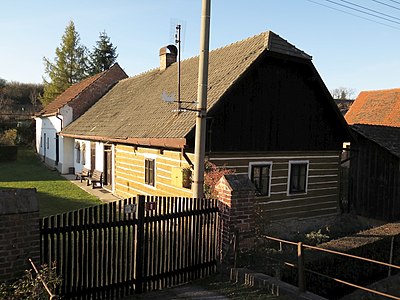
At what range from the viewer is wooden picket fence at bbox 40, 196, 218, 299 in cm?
551

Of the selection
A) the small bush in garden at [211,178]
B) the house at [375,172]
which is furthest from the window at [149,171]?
the house at [375,172]

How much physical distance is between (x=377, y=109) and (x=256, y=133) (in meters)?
16.3

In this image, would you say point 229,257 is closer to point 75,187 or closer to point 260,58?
point 260,58

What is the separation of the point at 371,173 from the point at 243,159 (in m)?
6.22

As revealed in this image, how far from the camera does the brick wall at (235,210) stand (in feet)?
22.5

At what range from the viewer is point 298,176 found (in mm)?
13492

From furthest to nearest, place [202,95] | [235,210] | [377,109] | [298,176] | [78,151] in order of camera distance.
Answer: [377,109] < [78,151] < [298,176] < [202,95] < [235,210]

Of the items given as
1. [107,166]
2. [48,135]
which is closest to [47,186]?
[107,166]

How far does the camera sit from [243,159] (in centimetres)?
1174

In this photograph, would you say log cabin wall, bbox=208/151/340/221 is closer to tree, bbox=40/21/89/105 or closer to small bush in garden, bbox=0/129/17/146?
small bush in garden, bbox=0/129/17/146

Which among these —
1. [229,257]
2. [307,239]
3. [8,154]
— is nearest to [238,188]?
[229,257]

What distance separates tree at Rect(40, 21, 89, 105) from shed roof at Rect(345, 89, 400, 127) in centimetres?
3446

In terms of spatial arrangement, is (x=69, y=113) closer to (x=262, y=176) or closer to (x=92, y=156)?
(x=92, y=156)

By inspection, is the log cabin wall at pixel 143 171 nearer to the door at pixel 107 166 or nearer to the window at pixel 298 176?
the door at pixel 107 166
